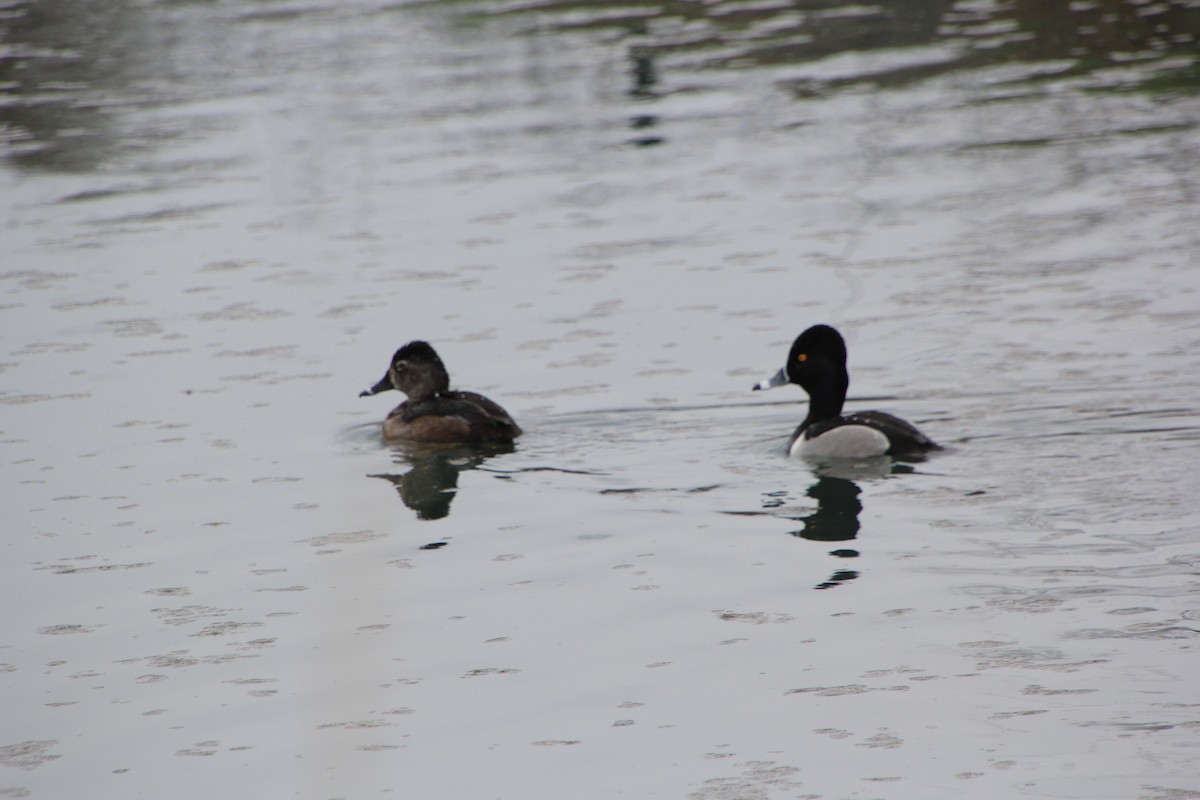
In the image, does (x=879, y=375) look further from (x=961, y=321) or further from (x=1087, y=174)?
(x=1087, y=174)

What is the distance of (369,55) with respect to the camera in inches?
1164

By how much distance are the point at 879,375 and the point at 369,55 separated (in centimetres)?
1857

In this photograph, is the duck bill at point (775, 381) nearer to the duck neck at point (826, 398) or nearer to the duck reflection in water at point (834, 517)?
the duck neck at point (826, 398)

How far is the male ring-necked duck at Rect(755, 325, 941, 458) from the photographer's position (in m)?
10.9

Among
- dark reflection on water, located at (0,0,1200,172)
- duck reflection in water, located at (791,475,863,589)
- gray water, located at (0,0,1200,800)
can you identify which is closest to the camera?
gray water, located at (0,0,1200,800)

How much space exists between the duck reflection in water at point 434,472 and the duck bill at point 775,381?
1.68 m

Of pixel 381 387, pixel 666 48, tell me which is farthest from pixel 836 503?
pixel 666 48

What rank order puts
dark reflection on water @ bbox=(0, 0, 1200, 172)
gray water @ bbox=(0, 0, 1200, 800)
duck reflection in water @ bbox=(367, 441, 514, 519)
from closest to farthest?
gray water @ bbox=(0, 0, 1200, 800) → duck reflection in water @ bbox=(367, 441, 514, 519) → dark reflection on water @ bbox=(0, 0, 1200, 172)

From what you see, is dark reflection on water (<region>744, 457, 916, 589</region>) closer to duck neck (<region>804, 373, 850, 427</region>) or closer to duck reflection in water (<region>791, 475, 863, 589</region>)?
duck reflection in water (<region>791, 475, 863, 589</region>)

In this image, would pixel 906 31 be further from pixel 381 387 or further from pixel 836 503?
pixel 836 503

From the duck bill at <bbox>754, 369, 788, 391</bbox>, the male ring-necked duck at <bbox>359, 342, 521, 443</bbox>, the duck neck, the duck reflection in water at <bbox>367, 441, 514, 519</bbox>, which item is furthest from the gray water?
the duck neck

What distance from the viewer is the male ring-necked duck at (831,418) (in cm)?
1093

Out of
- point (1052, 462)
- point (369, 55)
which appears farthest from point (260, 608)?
point (369, 55)

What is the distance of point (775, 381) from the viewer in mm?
11852
